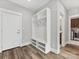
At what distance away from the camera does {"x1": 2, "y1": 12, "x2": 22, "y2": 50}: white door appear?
10.9ft

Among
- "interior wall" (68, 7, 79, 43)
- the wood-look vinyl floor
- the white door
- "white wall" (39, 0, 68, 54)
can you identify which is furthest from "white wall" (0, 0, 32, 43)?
"interior wall" (68, 7, 79, 43)

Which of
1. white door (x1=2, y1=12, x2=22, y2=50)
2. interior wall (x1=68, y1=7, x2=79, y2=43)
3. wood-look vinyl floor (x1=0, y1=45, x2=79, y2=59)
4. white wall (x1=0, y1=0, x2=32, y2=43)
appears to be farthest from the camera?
interior wall (x1=68, y1=7, x2=79, y2=43)

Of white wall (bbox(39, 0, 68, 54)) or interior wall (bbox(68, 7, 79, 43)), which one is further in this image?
interior wall (bbox(68, 7, 79, 43))

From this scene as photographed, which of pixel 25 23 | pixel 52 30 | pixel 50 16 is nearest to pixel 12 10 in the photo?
pixel 25 23

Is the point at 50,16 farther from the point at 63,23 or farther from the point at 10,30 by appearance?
the point at 10,30

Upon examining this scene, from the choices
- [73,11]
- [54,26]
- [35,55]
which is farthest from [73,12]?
[35,55]

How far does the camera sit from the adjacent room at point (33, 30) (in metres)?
2.99

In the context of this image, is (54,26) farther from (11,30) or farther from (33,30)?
(11,30)

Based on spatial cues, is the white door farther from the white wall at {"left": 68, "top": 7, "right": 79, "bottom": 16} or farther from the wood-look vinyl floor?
the white wall at {"left": 68, "top": 7, "right": 79, "bottom": 16}

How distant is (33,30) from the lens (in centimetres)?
465

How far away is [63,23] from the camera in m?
3.94

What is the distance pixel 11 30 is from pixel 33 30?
61.6 inches

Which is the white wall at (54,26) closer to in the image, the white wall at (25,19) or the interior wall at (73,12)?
the white wall at (25,19)

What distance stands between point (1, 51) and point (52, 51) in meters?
2.50
